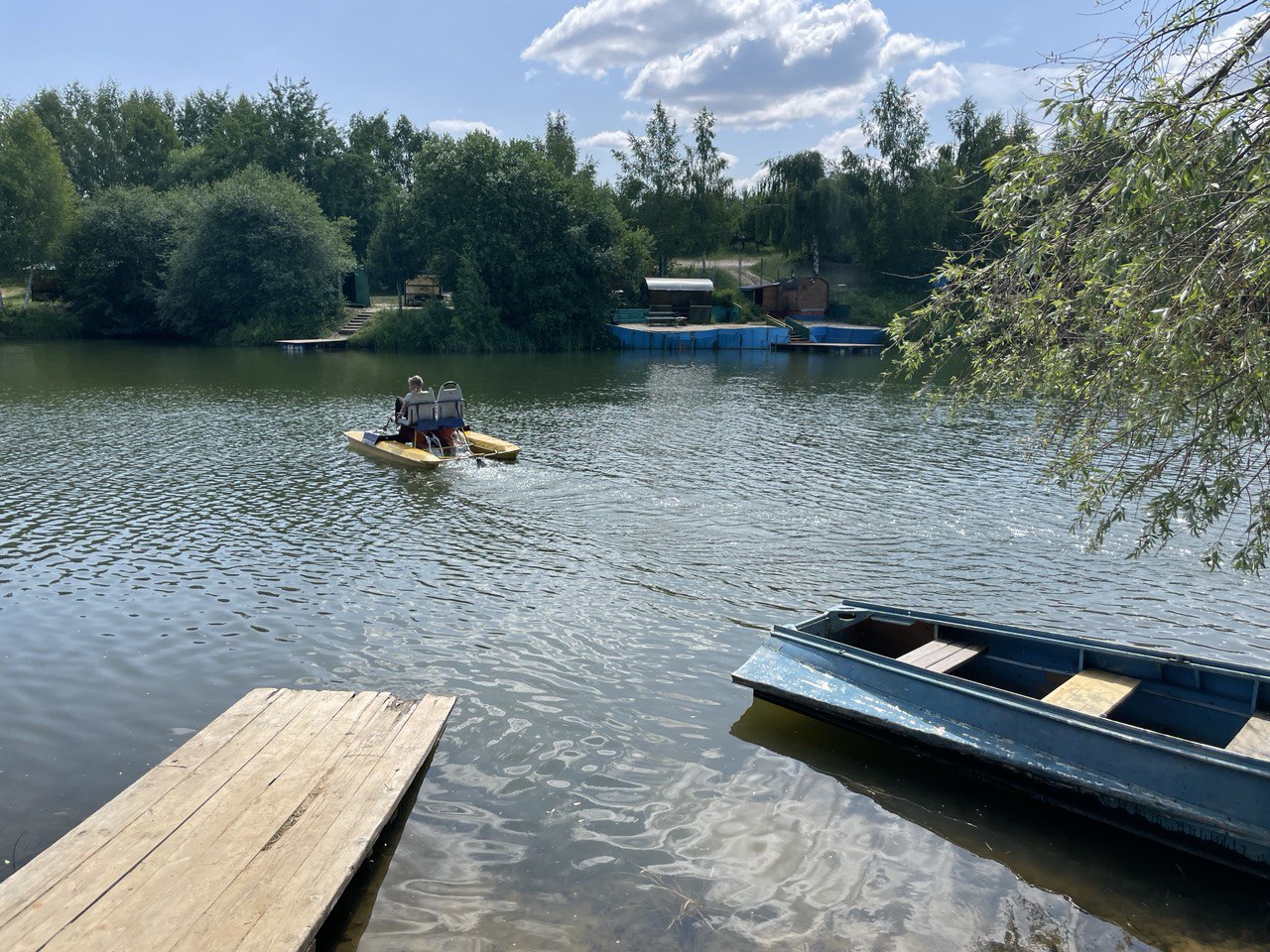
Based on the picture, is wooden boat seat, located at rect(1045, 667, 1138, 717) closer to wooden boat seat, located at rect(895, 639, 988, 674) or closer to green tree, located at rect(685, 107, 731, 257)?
wooden boat seat, located at rect(895, 639, 988, 674)

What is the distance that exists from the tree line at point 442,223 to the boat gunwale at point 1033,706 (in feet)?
123

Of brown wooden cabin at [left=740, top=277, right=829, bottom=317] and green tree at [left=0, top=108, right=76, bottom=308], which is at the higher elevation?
green tree at [left=0, top=108, right=76, bottom=308]

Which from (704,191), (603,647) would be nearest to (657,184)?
(704,191)

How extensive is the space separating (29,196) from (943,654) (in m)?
64.2

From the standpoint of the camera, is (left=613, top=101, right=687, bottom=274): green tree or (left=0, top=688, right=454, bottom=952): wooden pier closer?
(left=0, top=688, right=454, bottom=952): wooden pier

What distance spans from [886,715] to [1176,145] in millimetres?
4871

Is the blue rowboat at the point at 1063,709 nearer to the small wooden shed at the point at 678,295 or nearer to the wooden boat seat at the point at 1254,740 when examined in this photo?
the wooden boat seat at the point at 1254,740

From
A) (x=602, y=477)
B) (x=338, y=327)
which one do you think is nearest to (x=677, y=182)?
(x=338, y=327)

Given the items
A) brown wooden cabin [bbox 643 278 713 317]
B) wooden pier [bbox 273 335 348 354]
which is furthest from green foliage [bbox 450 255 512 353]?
brown wooden cabin [bbox 643 278 713 317]

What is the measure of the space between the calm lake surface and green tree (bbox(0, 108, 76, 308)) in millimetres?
41328

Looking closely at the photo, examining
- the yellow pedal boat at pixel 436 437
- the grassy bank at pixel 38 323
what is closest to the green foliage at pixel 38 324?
the grassy bank at pixel 38 323

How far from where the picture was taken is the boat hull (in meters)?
19.7

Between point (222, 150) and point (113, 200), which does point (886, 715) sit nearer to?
point (113, 200)

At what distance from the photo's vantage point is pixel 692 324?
194ft
